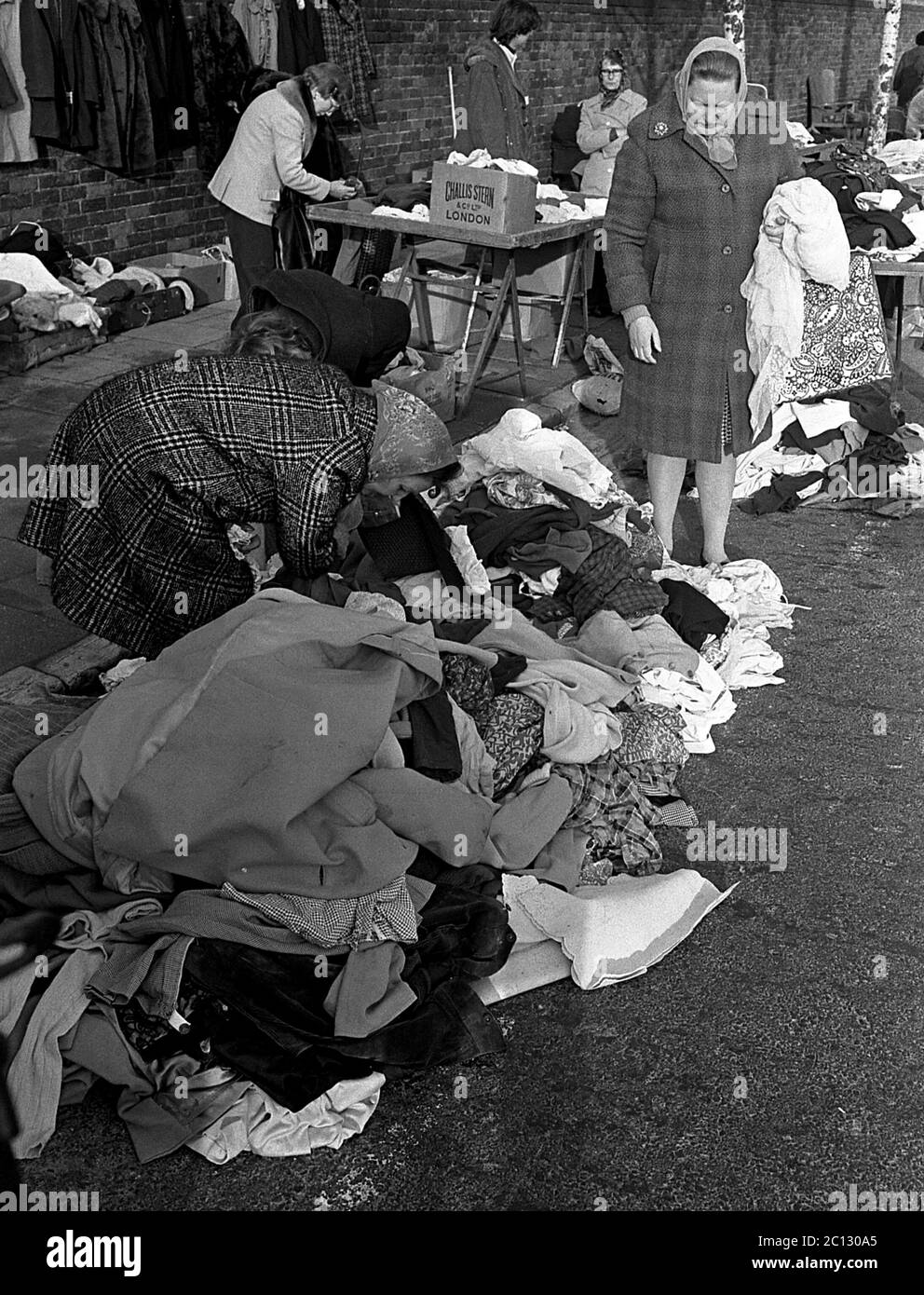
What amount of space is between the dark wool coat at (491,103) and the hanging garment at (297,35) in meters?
1.90

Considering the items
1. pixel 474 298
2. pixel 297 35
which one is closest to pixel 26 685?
pixel 474 298

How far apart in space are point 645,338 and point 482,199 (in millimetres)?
2498

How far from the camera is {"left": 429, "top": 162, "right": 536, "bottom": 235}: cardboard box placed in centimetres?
707

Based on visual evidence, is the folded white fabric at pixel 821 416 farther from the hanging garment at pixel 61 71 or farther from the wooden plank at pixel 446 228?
the hanging garment at pixel 61 71

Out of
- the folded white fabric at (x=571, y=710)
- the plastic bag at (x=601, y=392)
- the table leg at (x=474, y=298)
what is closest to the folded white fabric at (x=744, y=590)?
the folded white fabric at (x=571, y=710)

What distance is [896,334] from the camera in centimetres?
780

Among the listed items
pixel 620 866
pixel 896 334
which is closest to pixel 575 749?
pixel 620 866

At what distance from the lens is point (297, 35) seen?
9.94 metres

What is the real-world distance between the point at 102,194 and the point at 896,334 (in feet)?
17.4

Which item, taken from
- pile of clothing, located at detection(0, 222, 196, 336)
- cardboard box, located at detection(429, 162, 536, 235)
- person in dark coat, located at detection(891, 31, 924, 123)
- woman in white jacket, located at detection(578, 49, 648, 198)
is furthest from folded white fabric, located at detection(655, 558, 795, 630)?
person in dark coat, located at detection(891, 31, 924, 123)

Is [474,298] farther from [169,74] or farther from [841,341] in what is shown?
[169,74]

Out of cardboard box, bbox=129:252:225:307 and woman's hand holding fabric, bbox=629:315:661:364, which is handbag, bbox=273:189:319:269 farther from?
woman's hand holding fabric, bbox=629:315:661:364

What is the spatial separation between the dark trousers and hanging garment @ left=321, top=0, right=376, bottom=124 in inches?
126
